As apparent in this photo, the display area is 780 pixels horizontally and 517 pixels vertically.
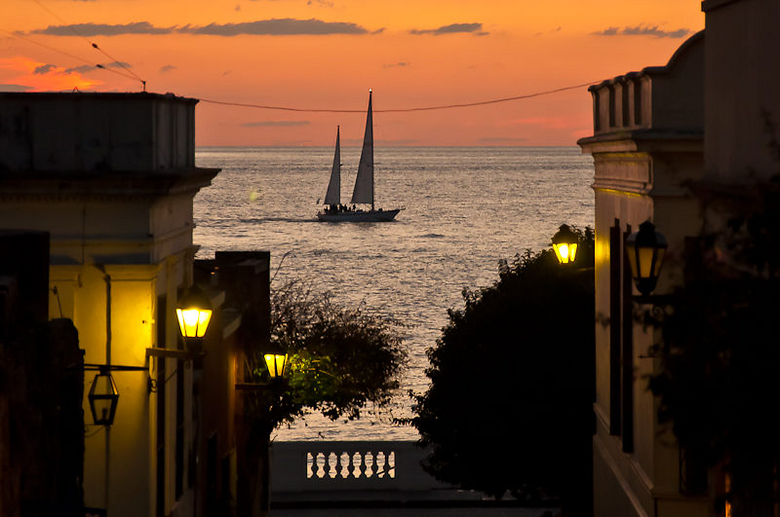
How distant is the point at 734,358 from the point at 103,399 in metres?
8.66

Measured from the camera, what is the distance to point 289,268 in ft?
371

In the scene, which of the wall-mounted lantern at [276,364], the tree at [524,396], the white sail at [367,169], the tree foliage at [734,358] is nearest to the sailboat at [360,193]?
the white sail at [367,169]

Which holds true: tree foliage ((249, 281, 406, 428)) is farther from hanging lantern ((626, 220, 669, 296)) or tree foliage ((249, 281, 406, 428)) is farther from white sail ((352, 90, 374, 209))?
white sail ((352, 90, 374, 209))

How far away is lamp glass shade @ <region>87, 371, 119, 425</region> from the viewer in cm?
1367

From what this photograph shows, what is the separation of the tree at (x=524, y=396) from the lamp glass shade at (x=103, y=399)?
509 inches

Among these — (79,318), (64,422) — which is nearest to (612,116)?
(79,318)

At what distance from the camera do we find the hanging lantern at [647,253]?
10.9 metres

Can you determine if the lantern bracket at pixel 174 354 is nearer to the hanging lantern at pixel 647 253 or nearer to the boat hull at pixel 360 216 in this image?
the hanging lantern at pixel 647 253

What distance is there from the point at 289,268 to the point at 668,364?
106144mm

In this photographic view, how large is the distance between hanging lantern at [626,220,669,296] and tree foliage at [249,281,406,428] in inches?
564

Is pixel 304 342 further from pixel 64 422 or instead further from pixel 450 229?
pixel 450 229

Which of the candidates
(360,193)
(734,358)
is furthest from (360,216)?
(734,358)

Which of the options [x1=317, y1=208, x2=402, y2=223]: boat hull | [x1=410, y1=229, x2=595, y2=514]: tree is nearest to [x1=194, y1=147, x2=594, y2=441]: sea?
[x1=317, y1=208, x2=402, y2=223]: boat hull

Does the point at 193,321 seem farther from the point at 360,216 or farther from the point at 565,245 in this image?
the point at 360,216
